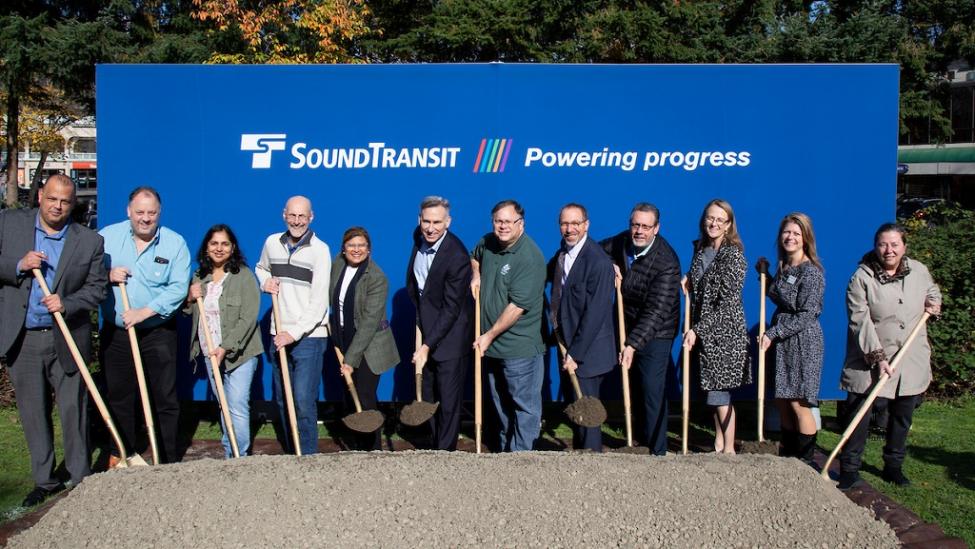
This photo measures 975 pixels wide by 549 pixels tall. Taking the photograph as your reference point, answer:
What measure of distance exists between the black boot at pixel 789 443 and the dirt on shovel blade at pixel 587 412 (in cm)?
127

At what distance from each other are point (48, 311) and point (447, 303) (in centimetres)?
215

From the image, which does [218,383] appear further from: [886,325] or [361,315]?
[886,325]

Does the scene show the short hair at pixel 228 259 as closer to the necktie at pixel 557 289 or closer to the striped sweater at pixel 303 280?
the striped sweater at pixel 303 280

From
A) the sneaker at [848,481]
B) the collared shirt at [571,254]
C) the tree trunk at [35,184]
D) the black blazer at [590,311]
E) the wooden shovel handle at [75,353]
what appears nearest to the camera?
the wooden shovel handle at [75,353]

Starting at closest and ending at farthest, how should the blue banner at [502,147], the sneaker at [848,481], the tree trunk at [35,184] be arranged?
the sneaker at [848,481]
the blue banner at [502,147]
the tree trunk at [35,184]

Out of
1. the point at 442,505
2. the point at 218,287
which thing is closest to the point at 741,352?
the point at 442,505

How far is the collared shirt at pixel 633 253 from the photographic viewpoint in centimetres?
522

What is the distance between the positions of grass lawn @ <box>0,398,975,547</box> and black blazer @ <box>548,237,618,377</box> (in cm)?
130

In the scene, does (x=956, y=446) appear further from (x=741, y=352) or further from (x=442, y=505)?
(x=442, y=505)

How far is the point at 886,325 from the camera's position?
197 inches

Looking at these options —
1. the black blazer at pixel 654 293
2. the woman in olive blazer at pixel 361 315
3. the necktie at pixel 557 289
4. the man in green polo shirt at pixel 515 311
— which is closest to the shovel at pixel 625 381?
the black blazer at pixel 654 293

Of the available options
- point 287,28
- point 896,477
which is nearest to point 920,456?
point 896,477

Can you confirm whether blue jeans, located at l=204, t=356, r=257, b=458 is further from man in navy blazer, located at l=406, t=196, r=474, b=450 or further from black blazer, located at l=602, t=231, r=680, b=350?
black blazer, located at l=602, t=231, r=680, b=350

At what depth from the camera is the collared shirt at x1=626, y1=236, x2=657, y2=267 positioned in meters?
5.22
